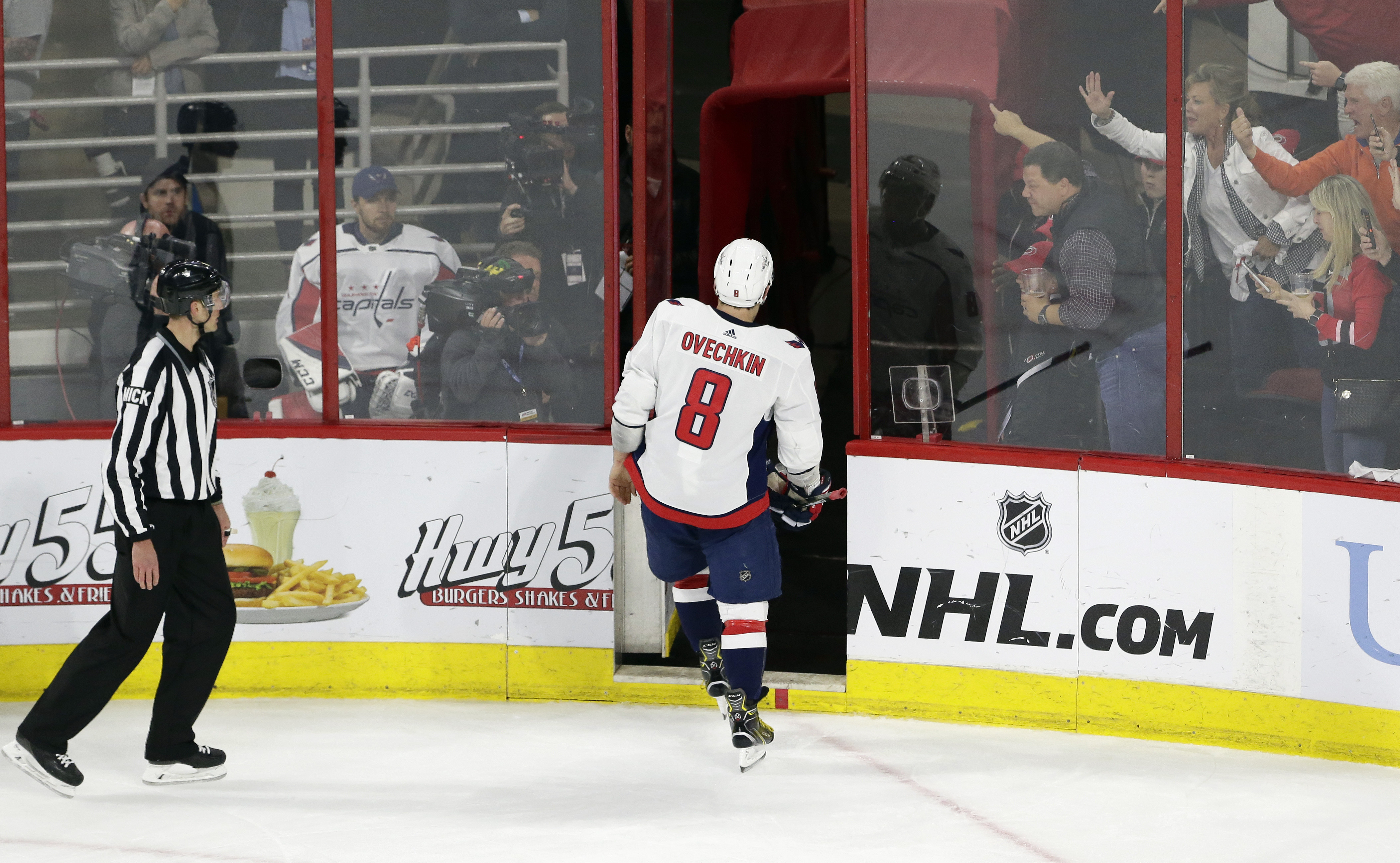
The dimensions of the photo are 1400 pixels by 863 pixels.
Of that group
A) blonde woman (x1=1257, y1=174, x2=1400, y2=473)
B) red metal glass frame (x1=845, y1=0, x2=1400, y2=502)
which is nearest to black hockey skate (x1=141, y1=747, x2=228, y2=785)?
red metal glass frame (x1=845, y1=0, x2=1400, y2=502)

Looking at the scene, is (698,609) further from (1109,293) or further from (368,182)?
(368,182)

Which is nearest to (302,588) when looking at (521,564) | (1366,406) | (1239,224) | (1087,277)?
(521,564)

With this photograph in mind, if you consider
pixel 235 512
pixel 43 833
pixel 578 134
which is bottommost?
pixel 43 833

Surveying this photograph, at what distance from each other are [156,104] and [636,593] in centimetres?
244

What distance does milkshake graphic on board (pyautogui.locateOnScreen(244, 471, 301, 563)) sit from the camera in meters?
4.98

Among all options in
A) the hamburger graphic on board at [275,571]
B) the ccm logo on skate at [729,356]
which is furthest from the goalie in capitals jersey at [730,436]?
the hamburger graphic on board at [275,571]

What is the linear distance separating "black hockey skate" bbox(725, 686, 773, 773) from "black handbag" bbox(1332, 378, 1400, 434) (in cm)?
194

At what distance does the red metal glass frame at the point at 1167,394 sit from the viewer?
4309 mm

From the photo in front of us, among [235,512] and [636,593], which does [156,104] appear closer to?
[235,512]

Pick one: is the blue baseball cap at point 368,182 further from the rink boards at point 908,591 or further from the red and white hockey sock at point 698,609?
the red and white hockey sock at point 698,609

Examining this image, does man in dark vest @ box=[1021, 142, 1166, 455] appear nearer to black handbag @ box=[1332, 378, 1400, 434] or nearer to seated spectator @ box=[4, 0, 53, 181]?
black handbag @ box=[1332, 378, 1400, 434]

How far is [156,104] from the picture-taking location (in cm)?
506

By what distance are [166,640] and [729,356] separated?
184 cm

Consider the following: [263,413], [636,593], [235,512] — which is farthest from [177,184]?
[636,593]
